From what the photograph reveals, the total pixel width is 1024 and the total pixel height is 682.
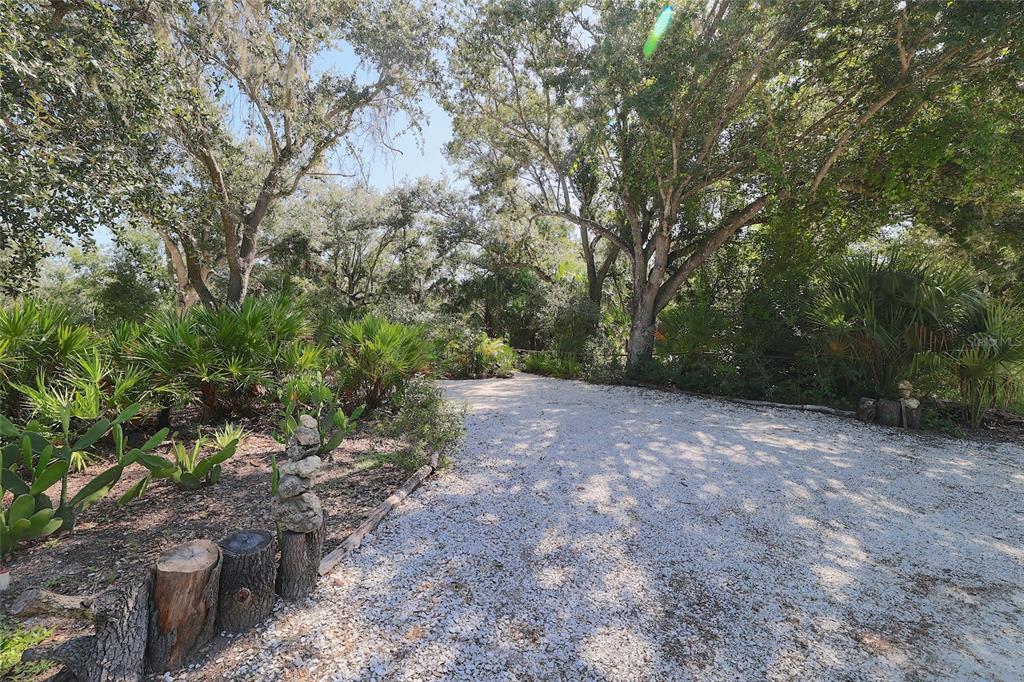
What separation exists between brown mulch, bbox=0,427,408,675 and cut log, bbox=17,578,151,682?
0.62ft

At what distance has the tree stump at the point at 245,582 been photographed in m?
1.93

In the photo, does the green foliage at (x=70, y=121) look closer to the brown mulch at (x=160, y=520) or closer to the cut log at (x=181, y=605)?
the brown mulch at (x=160, y=520)

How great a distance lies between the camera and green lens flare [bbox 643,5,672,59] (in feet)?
21.4

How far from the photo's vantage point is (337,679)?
5.74ft

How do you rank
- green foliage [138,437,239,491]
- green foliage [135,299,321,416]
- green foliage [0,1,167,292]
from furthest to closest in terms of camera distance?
green foliage [135,299,321,416] → green foliage [0,1,167,292] → green foliage [138,437,239,491]

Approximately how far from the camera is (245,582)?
1955 millimetres

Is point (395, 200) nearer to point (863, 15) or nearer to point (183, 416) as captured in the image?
point (183, 416)

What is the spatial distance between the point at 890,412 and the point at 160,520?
780 cm

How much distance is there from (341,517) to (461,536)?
35.2 inches

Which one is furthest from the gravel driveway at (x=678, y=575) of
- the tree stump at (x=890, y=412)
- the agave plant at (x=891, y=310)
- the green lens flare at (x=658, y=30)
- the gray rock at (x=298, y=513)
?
the green lens flare at (x=658, y=30)

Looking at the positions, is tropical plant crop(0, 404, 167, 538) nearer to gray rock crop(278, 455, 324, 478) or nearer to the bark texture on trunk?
gray rock crop(278, 455, 324, 478)

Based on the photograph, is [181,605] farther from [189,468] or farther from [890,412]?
[890,412]

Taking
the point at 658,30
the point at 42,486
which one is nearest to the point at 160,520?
the point at 42,486

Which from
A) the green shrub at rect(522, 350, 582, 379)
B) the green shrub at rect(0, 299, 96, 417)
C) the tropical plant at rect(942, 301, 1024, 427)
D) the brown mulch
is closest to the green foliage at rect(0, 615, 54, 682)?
the brown mulch
